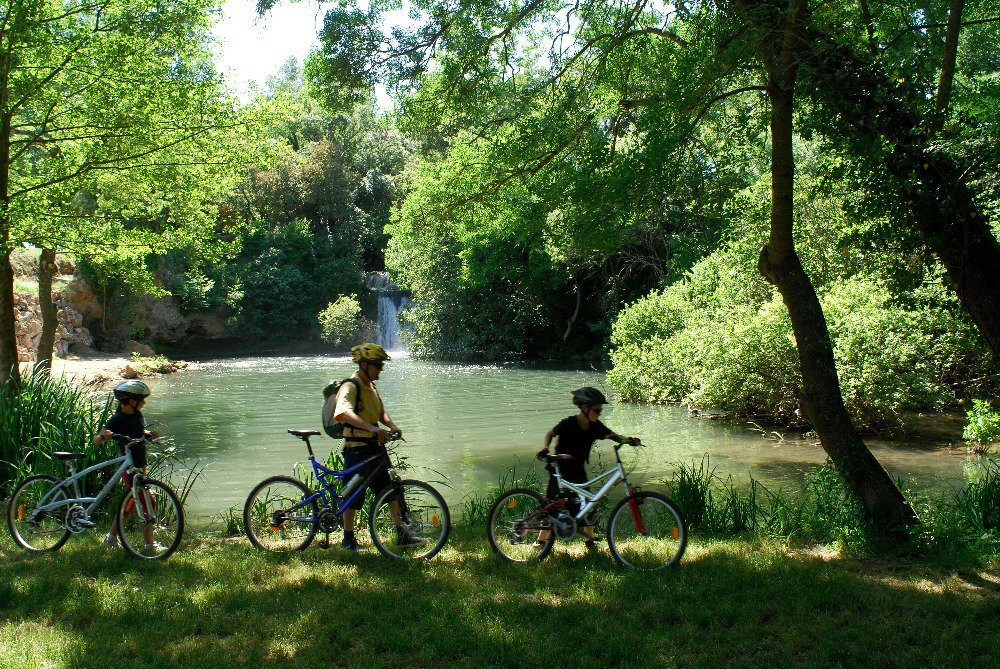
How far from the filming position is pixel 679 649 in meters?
4.14

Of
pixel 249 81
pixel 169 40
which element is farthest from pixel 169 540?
pixel 249 81

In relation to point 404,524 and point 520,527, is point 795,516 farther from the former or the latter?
point 404,524

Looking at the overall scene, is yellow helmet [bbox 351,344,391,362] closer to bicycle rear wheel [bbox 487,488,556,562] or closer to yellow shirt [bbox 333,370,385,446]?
yellow shirt [bbox 333,370,385,446]

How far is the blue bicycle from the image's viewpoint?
5.98m

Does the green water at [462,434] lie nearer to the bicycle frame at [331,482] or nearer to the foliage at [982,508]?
the foliage at [982,508]

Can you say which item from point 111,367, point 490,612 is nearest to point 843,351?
point 490,612

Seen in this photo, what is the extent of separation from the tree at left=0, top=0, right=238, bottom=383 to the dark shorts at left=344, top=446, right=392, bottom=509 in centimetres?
558

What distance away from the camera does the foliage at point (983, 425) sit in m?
11.5

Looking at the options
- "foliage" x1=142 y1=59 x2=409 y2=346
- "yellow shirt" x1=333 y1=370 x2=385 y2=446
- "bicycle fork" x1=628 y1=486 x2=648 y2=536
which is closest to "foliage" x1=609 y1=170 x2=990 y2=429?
Result: "bicycle fork" x1=628 y1=486 x2=648 y2=536

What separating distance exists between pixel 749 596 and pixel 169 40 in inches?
373

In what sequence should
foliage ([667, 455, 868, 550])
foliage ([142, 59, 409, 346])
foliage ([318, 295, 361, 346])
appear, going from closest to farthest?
1. foliage ([667, 455, 868, 550])
2. foliage ([318, 295, 361, 346])
3. foliage ([142, 59, 409, 346])

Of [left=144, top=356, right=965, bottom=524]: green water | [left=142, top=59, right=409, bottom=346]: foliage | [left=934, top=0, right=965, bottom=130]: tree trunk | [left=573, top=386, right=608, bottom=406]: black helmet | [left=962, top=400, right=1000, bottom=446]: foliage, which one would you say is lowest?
[left=144, top=356, right=965, bottom=524]: green water

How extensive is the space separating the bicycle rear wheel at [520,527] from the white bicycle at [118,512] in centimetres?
237

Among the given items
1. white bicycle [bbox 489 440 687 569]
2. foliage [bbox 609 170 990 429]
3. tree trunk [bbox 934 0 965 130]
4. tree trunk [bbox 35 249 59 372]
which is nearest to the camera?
tree trunk [bbox 934 0 965 130]
